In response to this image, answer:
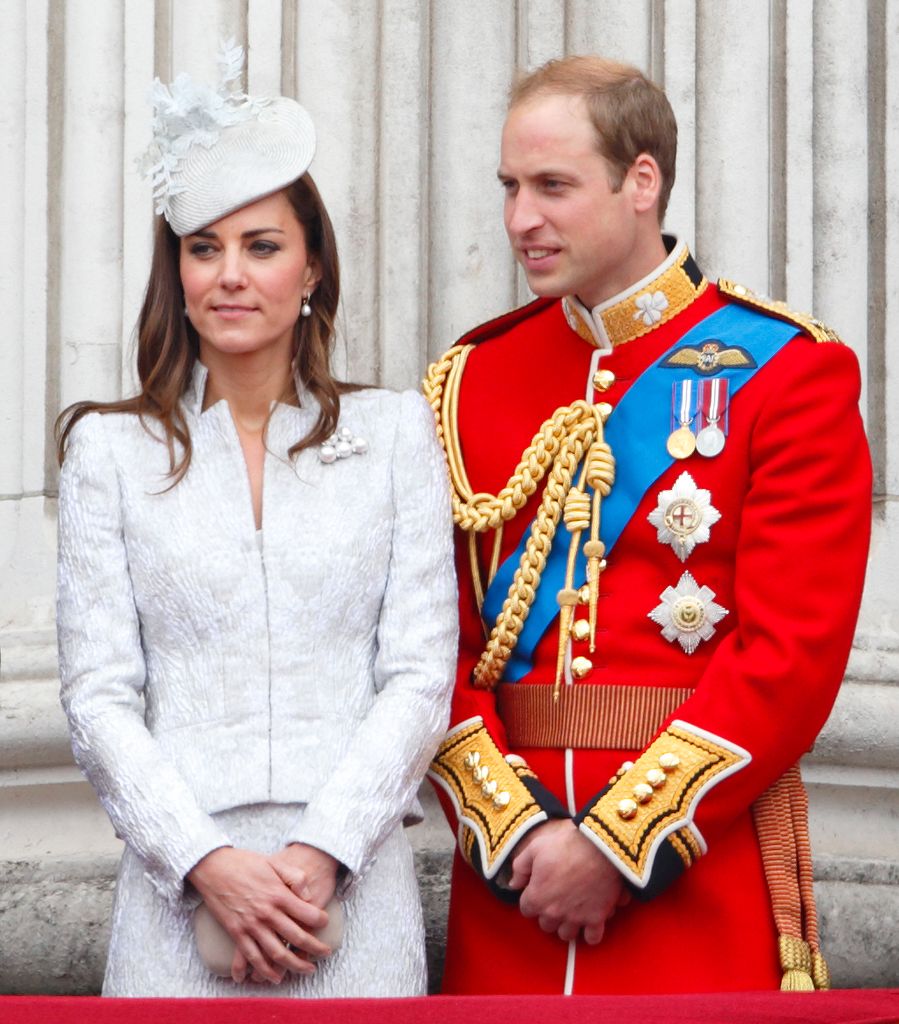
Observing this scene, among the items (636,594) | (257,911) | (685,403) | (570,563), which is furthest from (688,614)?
(257,911)

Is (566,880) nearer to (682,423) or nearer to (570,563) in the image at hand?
(570,563)

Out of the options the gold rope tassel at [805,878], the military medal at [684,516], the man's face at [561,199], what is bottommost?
the gold rope tassel at [805,878]

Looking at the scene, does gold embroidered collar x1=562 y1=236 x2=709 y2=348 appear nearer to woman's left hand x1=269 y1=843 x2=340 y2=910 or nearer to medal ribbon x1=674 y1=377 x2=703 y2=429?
medal ribbon x1=674 y1=377 x2=703 y2=429

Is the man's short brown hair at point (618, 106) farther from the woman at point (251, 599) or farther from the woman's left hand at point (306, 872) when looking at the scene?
the woman's left hand at point (306, 872)

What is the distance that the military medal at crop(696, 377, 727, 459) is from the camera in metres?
2.75

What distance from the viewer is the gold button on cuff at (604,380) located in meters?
2.89

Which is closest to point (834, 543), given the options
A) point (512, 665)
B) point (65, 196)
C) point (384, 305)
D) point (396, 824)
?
point (512, 665)

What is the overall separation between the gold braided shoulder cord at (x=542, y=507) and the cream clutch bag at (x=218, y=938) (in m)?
0.50

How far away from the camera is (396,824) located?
258 centimetres

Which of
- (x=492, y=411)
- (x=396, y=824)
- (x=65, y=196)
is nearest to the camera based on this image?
(x=396, y=824)

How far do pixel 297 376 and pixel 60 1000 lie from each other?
1.04 meters

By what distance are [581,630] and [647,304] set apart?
483mm

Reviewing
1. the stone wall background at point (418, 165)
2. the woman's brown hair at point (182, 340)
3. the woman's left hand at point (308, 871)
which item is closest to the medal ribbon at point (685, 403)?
the woman's brown hair at point (182, 340)

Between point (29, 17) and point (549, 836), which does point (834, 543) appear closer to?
point (549, 836)
